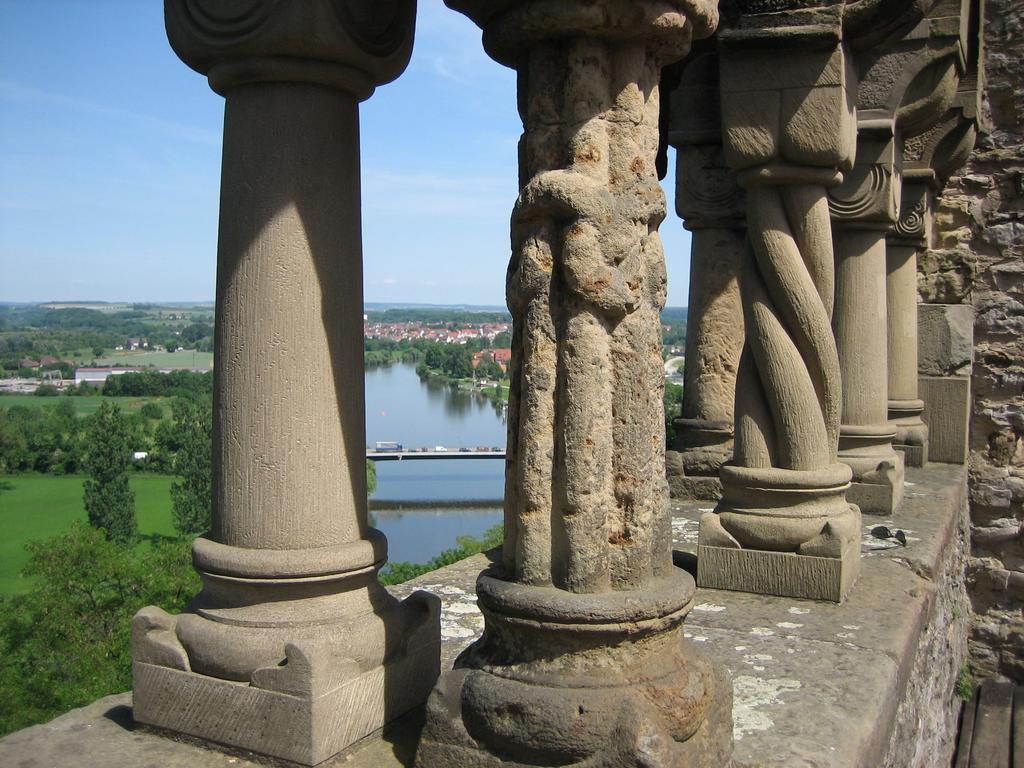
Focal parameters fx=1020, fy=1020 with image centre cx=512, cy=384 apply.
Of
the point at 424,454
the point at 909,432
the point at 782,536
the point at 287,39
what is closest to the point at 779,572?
the point at 782,536

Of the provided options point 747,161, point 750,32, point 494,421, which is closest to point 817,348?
point 747,161

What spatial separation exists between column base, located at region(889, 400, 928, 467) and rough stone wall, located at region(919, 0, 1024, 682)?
1309mm

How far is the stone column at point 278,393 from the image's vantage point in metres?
2.55

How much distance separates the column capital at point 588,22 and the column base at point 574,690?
128cm

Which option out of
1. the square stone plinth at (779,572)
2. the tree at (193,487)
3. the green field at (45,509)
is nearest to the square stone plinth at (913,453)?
the square stone plinth at (779,572)

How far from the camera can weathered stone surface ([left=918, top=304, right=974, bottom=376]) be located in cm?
826

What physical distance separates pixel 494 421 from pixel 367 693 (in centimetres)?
8152

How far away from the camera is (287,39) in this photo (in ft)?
8.19

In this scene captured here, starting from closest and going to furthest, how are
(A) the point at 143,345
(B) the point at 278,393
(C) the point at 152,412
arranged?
(B) the point at 278,393 → (C) the point at 152,412 → (A) the point at 143,345

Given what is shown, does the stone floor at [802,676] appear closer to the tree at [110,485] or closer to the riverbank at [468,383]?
the tree at [110,485]

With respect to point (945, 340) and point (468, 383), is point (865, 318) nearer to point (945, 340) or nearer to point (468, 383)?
point (945, 340)

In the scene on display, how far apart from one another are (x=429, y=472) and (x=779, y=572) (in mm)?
62903

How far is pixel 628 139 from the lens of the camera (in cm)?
240

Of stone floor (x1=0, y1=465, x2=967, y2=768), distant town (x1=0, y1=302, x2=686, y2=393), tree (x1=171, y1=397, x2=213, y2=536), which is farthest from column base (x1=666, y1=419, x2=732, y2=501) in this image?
distant town (x1=0, y1=302, x2=686, y2=393)
